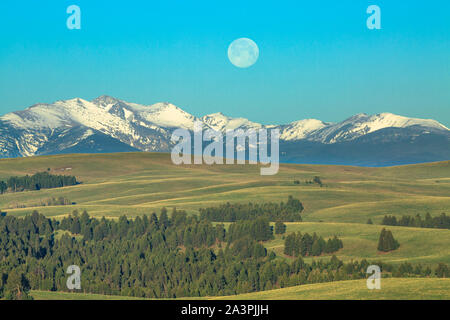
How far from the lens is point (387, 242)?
12112 cm

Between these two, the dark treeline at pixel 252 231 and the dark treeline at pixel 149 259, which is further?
the dark treeline at pixel 252 231

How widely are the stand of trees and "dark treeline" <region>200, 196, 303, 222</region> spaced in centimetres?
4296

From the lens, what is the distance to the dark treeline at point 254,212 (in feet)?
556

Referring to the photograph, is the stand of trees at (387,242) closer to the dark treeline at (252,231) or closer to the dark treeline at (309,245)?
the dark treeline at (309,245)

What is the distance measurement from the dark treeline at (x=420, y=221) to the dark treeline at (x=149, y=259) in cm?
2657

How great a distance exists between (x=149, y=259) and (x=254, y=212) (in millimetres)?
Answer: 52614

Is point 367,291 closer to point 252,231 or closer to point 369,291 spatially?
point 369,291

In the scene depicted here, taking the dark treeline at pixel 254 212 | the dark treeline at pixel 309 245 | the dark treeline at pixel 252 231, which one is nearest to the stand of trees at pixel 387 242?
the dark treeline at pixel 309 245

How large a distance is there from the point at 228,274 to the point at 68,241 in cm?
4659

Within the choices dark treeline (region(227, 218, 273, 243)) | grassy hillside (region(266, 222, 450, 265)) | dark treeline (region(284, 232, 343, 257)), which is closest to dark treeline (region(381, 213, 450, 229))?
grassy hillside (region(266, 222, 450, 265))

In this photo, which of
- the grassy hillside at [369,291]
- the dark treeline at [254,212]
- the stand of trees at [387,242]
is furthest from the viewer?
the dark treeline at [254,212]

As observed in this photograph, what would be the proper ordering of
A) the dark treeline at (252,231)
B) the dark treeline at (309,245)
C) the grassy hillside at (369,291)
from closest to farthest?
the grassy hillside at (369,291), the dark treeline at (309,245), the dark treeline at (252,231)
